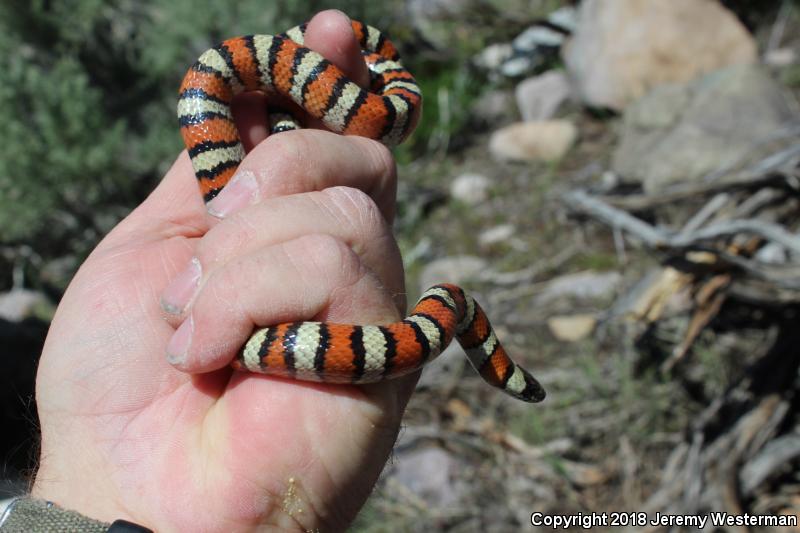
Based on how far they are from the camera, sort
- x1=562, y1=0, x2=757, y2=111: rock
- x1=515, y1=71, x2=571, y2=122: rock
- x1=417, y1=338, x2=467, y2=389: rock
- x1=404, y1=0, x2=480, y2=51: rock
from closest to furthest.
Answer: x1=417, y1=338, x2=467, y2=389: rock → x1=562, y1=0, x2=757, y2=111: rock → x1=515, y1=71, x2=571, y2=122: rock → x1=404, y1=0, x2=480, y2=51: rock

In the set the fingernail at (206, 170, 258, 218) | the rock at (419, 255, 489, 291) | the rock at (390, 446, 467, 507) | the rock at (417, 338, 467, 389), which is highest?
the fingernail at (206, 170, 258, 218)

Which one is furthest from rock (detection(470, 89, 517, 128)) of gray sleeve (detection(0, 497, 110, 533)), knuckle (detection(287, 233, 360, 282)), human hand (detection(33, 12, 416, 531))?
gray sleeve (detection(0, 497, 110, 533))

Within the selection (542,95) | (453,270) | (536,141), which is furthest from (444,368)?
(542,95)

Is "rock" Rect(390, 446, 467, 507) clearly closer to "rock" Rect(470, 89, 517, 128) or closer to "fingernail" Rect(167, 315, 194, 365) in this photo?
"fingernail" Rect(167, 315, 194, 365)

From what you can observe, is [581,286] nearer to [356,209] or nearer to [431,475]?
[431,475]

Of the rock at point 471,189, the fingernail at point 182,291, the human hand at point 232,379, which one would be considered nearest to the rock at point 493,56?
the rock at point 471,189

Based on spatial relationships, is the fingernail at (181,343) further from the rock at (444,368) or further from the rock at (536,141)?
the rock at (536,141)

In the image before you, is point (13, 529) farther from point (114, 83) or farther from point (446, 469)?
point (114, 83)

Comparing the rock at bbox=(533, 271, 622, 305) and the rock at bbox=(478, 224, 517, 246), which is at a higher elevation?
the rock at bbox=(533, 271, 622, 305)
